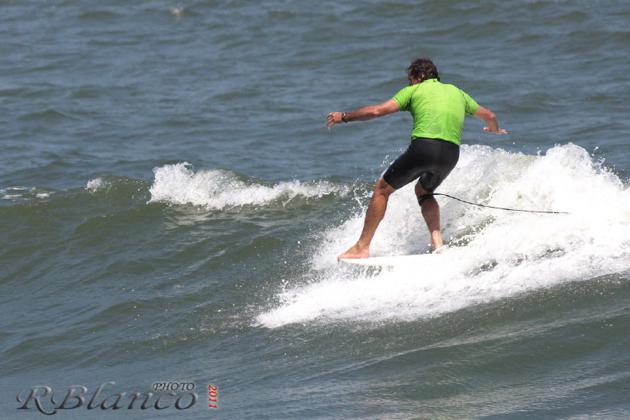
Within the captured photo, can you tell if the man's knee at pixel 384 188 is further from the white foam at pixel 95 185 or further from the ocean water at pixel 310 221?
the white foam at pixel 95 185

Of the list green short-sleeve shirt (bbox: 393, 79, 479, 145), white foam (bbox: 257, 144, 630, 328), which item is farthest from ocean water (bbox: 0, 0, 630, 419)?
green short-sleeve shirt (bbox: 393, 79, 479, 145)

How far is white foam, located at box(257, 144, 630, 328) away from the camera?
8711 millimetres

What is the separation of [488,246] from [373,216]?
3.25 feet

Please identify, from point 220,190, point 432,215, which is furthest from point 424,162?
point 220,190

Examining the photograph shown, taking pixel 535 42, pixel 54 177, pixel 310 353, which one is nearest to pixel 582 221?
pixel 310 353

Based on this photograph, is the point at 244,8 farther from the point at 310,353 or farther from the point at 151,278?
the point at 310,353

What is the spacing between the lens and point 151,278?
434 inches

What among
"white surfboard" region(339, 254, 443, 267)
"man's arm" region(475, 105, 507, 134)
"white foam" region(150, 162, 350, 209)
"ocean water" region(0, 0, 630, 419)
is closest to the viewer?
"ocean water" region(0, 0, 630, 419)

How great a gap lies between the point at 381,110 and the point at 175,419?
2.90m

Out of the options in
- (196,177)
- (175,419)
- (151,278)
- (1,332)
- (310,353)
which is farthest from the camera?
(196,177)

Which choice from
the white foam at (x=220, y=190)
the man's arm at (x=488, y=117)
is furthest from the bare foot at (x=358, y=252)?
the white foam at (x=220, y=190)

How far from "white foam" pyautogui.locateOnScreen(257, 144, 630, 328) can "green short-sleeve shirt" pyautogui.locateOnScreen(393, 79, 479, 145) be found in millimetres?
1035

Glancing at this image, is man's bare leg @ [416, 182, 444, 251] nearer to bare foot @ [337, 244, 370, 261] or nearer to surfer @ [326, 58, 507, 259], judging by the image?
surfer @ [326, 58, 507, 259]

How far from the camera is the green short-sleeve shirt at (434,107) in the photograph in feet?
29.2
